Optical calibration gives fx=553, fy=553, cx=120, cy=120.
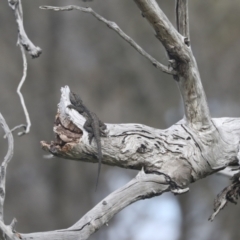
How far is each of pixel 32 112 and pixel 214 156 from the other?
7649mm

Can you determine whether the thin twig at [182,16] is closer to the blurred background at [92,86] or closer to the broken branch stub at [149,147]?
the broken branch stub at [149,147]

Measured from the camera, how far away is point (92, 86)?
11016 mm

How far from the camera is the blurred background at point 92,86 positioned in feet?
33.7

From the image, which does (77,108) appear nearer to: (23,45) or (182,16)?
(23,45)

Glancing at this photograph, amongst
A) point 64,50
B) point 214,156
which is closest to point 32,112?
point 64,50

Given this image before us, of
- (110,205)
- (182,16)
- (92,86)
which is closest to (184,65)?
(182,16)

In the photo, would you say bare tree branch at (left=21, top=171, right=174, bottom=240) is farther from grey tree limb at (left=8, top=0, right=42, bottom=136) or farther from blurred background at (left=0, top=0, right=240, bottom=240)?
blurred background at (left=0, top=0, right=240, bottom=240)

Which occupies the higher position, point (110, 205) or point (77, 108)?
point (77, 108)

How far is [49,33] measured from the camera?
11.0 meters

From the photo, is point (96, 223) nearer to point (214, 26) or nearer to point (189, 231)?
point (189, 231)

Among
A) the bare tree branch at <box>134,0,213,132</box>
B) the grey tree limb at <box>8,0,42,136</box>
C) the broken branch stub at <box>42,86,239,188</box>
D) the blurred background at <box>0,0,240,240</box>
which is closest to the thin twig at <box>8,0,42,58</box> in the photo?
the grey tree limb at <box>8,0,42,136</box>

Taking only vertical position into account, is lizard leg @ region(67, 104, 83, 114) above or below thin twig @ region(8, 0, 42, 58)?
below

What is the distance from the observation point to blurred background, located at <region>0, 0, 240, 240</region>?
33.7 ft

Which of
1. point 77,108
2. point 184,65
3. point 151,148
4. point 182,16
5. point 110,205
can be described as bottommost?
point 110,205
